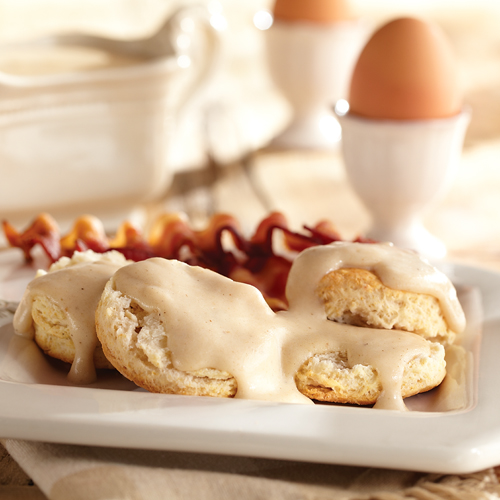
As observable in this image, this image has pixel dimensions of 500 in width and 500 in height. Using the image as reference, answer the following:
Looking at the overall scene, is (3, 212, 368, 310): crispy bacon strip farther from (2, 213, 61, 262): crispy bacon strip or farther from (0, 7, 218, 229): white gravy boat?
(0, 7, 218, 229): white gravy boat

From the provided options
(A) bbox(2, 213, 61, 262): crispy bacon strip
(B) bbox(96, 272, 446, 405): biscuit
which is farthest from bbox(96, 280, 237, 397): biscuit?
(A) bbox(2, 213, 61, 262): crispy bacon strip

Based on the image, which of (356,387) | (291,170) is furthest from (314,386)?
(291,170)

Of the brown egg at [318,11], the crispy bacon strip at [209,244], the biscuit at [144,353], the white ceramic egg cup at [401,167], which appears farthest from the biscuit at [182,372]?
the brown egg at [318,11]

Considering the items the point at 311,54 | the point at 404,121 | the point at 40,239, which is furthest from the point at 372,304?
the point at 311,54

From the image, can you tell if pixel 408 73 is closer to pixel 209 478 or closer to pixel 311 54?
pixel 311 54

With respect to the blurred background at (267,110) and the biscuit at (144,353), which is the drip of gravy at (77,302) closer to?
the biscuit at (144,353)

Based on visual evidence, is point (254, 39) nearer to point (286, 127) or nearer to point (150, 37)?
point (286, 127)

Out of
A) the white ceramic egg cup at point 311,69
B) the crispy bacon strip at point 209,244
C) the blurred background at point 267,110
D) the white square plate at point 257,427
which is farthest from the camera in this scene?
→ the white ceramic egg cup at point 311,69
